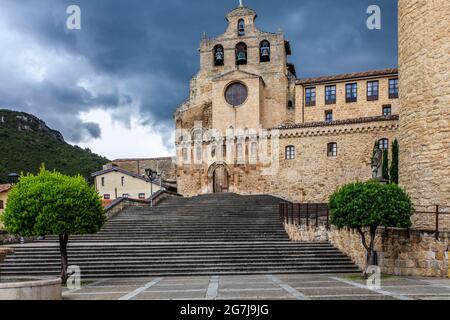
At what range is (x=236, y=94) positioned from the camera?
4309 cm

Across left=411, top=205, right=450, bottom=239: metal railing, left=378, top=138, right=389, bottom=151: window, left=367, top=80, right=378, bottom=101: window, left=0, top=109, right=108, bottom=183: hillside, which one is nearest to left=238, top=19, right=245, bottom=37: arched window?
left=367, top=80, right=378, bottom=101: window

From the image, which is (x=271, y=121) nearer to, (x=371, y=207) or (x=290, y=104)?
(x=290, y=104)

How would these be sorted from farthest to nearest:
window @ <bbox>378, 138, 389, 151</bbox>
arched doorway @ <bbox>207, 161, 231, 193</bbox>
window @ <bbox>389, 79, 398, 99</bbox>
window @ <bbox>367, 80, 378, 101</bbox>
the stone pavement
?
arched doorway @ <bbox>207, 161, 231, 193</bbox> < window @ <bbox>367, 80, 378, 101</bbox> < window @ <bbox>389, 79, 398, 99</bbox> < window @ <bbox>378, 138, 389, 151</bbox> < the stone pavement

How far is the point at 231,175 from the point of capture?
38281 millimetres

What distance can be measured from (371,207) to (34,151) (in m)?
51.9

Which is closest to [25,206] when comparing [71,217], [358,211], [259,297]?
[71,217]

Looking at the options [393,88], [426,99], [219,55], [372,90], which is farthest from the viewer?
[219,55]

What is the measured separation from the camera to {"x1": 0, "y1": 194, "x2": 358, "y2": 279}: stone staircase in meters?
15.5

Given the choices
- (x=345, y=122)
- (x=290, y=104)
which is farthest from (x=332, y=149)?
(x=290, y=104)

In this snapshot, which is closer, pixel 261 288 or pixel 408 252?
pixel 261 288

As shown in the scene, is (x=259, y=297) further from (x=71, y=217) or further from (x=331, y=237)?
(x=331, y=237)

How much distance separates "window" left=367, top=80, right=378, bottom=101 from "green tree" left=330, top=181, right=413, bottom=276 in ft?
83.8

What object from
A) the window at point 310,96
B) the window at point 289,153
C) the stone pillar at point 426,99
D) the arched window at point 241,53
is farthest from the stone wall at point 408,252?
the arched window at point 241,53

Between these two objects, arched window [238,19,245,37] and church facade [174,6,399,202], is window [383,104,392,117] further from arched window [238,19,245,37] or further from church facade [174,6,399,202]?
arched window [238,19,245,37]
